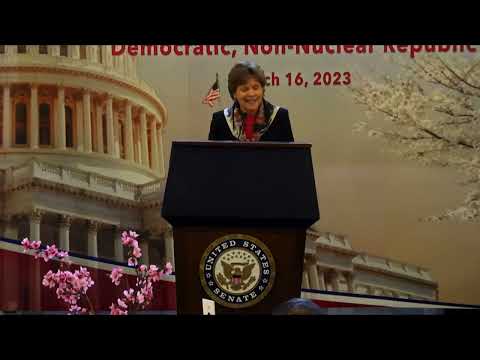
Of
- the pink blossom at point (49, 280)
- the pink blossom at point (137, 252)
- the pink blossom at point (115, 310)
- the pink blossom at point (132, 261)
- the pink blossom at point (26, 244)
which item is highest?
the pink blossom at point (26, 244)

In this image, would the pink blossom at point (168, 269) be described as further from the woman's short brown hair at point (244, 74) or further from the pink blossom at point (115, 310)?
the woman's short brown hair at point (244, 74)

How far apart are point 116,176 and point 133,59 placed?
1.17 m

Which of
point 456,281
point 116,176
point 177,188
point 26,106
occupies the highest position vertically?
point 26,106

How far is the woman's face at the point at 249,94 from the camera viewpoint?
10.7ft

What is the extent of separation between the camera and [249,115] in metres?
3.41

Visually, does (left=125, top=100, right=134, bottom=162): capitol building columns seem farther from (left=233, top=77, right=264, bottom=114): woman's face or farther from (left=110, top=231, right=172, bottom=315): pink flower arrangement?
(left=233, top=77, right=264, bottom=114): woman's face

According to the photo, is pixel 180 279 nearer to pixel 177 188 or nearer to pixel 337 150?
pixel 177 188

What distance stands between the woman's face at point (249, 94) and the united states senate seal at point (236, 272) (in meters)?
0.74

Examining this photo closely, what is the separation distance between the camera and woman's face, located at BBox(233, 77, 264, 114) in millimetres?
3270

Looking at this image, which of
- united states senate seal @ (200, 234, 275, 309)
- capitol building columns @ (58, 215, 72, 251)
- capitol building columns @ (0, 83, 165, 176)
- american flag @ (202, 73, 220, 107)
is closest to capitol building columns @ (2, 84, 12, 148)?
capitol building columns @ (0, 83, 165, 176)

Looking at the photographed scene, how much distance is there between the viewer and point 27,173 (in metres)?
7.15

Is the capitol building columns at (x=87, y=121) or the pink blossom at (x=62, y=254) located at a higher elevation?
the capitol building columns at (x=87, y=121)

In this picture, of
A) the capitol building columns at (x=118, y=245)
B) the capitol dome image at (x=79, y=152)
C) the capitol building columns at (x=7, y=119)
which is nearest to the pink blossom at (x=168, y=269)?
the capitol dome image at (x=79, y=152)
